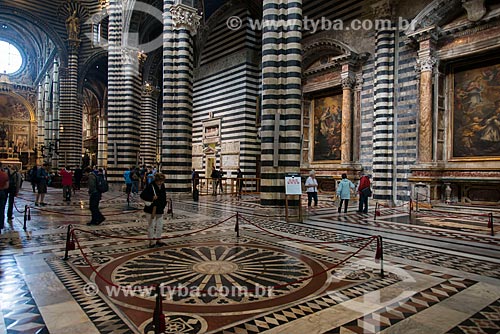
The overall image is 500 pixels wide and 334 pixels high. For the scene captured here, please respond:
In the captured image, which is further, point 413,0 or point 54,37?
point 54,37

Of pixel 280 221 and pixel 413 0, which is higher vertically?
pixel 413 0

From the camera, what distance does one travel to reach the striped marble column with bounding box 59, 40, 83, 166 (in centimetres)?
3138

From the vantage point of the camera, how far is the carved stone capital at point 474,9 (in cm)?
1247

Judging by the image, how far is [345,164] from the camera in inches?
659

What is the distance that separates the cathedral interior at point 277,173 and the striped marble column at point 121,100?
0.38 ft

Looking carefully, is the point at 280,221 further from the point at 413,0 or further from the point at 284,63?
the point at 413,0

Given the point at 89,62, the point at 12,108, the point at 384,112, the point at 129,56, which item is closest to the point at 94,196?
the point at 384,112

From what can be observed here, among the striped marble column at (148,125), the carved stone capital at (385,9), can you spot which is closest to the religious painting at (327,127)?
the carved stone capital at (385,9)

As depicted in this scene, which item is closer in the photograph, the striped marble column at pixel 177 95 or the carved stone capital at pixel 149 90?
the striped marble column at pixel 177 95

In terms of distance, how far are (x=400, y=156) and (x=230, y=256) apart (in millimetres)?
11764

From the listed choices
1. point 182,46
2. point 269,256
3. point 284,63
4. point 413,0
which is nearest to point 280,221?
point 269,256

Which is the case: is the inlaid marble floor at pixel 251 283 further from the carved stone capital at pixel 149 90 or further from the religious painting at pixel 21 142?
the religious painting at pixel 21 142

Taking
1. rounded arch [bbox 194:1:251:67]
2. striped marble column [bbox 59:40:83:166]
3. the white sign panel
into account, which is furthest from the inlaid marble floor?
striped marble column [bbox 59:40:83:166]

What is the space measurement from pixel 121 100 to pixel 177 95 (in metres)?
6.87
